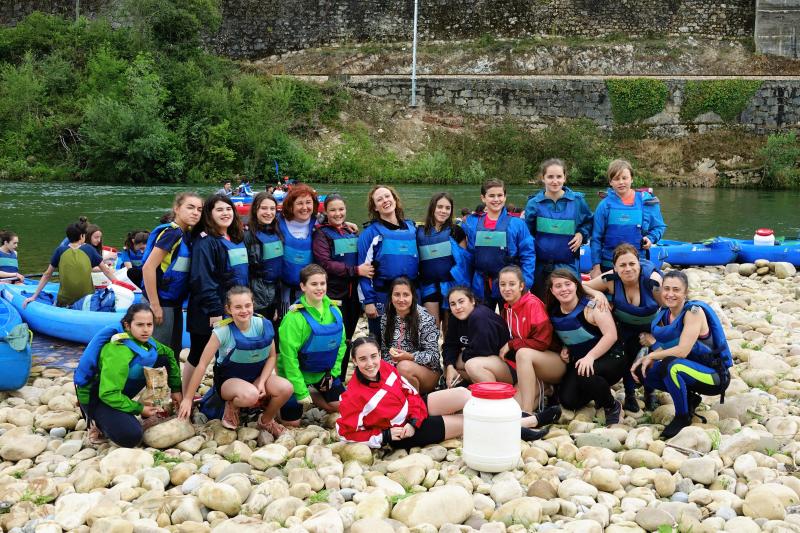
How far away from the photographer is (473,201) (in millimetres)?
20656

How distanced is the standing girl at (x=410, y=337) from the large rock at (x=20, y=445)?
1923mm

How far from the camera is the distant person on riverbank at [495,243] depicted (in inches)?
209

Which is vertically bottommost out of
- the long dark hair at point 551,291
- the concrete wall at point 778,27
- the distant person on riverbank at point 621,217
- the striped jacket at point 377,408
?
the striped jacket at point 377,408

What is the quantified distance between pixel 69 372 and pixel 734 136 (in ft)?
84.1

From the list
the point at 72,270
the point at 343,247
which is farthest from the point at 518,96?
the point at 343,247

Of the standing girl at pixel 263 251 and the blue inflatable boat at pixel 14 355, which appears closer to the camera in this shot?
the standing girl at pixel 263 251

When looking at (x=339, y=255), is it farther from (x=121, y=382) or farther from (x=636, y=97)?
(x=636, y=97)

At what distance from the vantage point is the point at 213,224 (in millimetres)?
4875

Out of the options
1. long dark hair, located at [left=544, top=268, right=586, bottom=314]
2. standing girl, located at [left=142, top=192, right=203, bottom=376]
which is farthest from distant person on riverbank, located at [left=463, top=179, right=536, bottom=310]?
standing girl, located at [left=142, top=192, right=203, bottom=376]

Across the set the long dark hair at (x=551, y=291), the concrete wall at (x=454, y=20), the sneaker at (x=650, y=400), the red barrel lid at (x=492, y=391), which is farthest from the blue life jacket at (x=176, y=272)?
the concrete wall at (x=454, y=20)

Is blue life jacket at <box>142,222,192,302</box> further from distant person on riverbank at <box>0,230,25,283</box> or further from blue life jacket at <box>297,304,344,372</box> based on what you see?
distant person on riverbank at <box>0,230,25,283</box>

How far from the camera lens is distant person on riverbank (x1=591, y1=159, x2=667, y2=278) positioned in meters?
5.58

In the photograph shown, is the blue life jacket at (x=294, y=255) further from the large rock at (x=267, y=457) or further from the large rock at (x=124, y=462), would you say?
the large rock at (x=124, y=462)

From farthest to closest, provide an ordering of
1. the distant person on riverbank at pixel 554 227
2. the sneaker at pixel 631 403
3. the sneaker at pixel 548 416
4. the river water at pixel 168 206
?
the river water at pixel 168 206 → the distant person on riverbank at pixel 554 227 → the sneaker at pixel 631 403 → the sneaker at pixel 548 416
